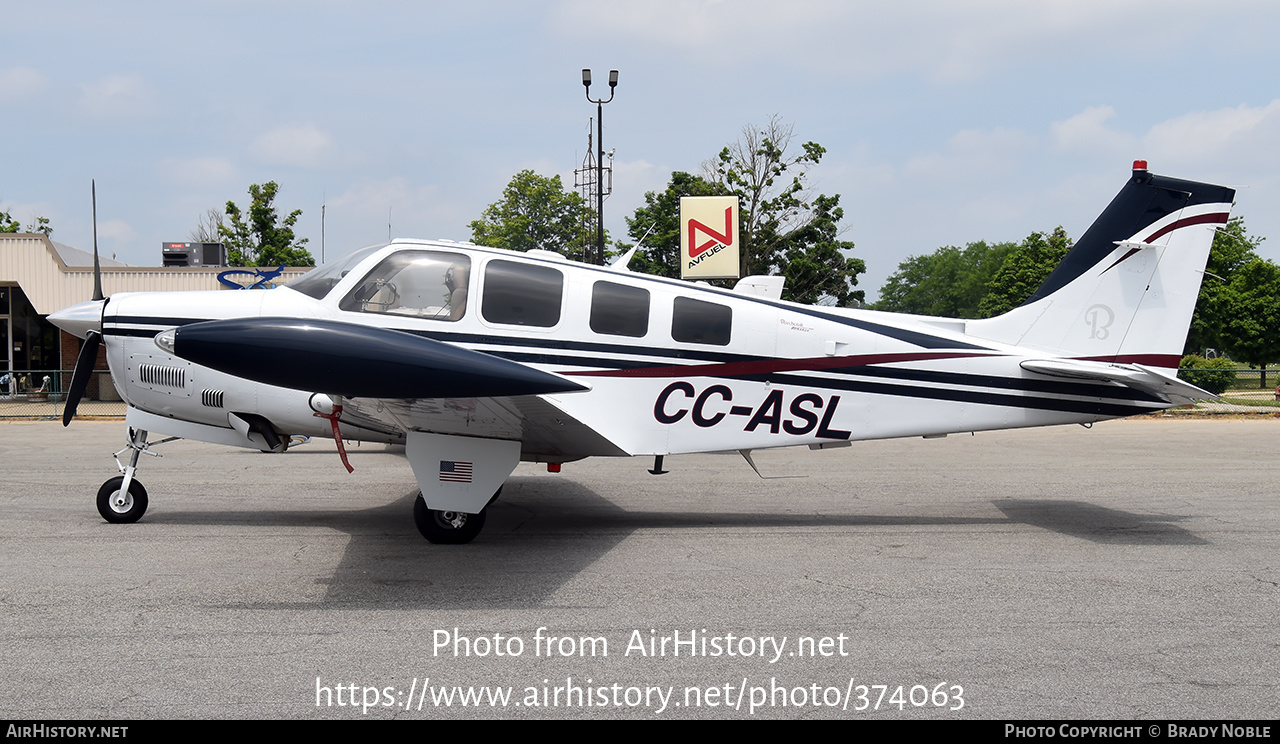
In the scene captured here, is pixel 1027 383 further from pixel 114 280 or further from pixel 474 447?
pixel 114 280

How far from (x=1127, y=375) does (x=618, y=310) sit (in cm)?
421

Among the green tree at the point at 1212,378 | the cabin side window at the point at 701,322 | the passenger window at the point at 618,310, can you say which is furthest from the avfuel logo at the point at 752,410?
the green tree at the point at 1212,378

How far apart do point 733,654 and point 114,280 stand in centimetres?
2850

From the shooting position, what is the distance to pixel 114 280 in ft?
90.0

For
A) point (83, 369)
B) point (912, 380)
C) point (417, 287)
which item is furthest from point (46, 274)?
point (912, 380)

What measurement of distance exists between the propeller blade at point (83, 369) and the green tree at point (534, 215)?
51.9 meters

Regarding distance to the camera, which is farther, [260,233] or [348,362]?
[260,233]

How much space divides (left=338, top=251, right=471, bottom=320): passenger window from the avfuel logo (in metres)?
1.83

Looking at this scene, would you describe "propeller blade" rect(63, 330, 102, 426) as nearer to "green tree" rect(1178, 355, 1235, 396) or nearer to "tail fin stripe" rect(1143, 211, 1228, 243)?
"tail fin stripe" rect(1143, 211, 1228, 243)

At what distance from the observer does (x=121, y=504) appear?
781 cm

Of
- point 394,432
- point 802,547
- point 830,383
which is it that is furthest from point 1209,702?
point 394,432

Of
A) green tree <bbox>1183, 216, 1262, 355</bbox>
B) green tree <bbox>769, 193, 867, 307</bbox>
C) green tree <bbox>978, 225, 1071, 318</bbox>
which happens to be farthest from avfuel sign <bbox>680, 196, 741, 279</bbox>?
green tree <bbox>978, 225, 1071, 318</bbox>

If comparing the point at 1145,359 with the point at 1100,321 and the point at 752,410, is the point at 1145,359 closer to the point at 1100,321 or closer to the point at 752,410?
the point at 1100,321

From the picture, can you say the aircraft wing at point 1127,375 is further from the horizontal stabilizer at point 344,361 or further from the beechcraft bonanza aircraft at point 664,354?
the horizontal stabilizer at point 344,361
